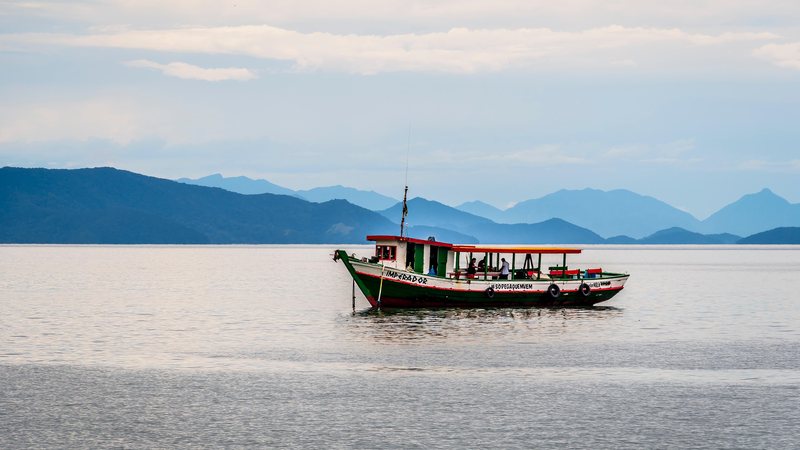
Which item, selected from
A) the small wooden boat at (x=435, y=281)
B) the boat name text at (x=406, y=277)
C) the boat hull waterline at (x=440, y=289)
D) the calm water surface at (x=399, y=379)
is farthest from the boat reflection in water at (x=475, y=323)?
the boat name text at (x=406, y=277)

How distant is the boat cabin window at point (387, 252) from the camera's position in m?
67.1

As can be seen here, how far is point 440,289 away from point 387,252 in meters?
4.43

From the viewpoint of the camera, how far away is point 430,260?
225ft

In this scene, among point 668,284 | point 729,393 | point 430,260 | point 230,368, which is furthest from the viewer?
point 668,284

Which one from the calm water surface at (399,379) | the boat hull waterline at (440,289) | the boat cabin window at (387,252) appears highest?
the boat cabin window at (387,252)

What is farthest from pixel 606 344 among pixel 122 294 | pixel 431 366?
pixel 122 294

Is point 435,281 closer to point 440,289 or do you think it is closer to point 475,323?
point 440,289

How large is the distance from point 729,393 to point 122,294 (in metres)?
74.6

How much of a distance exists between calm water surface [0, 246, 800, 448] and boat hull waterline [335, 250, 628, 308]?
1.15 metres

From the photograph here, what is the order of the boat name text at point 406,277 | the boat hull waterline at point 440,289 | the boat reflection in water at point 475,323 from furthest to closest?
the boat hull waterline at point 440,289, the boat name text at point 406,277, the boat reflection in water at point 475,323

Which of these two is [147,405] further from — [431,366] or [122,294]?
[122,294]

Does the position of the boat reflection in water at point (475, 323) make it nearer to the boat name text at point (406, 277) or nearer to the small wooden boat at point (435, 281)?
the small wooden boat at point (435, 281)

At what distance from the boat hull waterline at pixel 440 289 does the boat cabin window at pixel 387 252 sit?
1221mm

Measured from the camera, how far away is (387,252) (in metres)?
67.3
